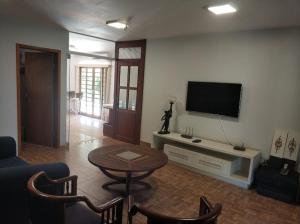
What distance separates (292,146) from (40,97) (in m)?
4.47

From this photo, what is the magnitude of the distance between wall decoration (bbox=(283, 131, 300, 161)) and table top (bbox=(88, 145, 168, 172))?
1.72m

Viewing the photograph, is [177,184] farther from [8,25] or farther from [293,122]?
[8,25]

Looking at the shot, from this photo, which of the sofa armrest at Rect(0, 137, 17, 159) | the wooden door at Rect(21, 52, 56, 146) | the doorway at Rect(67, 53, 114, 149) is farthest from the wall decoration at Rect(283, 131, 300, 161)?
the doorway at Rect(67, 53, 114, 149)

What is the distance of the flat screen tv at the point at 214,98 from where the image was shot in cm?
356

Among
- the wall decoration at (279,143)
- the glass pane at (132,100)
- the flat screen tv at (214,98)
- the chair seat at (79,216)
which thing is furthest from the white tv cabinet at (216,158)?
the chair seat at (79,216)

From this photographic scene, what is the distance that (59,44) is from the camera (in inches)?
165

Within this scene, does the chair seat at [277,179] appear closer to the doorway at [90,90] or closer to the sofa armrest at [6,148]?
the sofa armrest at [6,148]

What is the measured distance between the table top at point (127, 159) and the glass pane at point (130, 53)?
8.13ft

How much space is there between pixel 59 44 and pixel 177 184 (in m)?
3.26

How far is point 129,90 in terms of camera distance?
518 centimetres

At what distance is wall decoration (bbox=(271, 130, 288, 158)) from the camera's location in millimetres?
3137

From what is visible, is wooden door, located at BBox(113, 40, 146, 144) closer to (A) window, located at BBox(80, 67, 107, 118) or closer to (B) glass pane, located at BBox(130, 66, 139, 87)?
(B) glass pane, located at BBox(130, 66, 139, 87)

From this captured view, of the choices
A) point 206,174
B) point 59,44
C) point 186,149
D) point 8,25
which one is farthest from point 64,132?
point 206,174

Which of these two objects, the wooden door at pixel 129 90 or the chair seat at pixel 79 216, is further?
the wooden door at pixel 129 90
